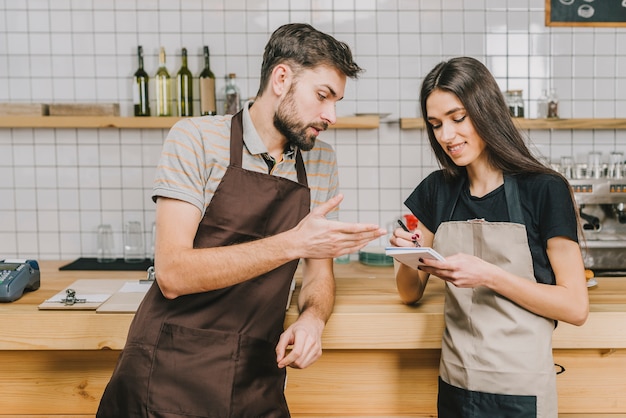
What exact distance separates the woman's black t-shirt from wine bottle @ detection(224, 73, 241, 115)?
4.67 ft

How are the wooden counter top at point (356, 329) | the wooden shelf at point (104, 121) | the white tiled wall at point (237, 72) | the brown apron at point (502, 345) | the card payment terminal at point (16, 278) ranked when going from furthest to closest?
the white tiled wall at point (237, 72) → the wooden shelf at point (104, 121) → the card payment terminal at point (16, 278) → the wooden counter top at point (356, 329) → the brown apron at point (502, 345)

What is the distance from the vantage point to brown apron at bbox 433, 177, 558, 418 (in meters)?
1.65

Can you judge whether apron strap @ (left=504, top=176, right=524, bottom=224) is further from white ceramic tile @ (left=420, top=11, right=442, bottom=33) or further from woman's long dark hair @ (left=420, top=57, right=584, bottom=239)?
white ceramic tile @ (left=420, top=11, right=442, bottom=33)

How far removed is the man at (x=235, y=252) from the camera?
1.59 m

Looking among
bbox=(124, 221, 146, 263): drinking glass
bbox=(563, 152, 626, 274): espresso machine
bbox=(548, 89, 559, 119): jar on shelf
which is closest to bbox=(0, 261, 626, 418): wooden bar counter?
bbox=(563, 152, 626, 274): espresso machine

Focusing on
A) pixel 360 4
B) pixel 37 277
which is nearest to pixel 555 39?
pixel 360 4

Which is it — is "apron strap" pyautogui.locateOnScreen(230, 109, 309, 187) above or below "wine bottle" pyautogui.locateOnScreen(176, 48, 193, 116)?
below

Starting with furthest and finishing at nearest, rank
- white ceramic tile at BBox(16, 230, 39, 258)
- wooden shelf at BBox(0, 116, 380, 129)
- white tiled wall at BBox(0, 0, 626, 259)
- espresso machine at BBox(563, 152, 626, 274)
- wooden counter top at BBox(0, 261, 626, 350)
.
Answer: white ceramic tile at BBox(16, 230, 39, 258), white tiled wall at BBox(0, 0, 626, 259), wooden shelf at BBox(0, 116, 380, 129), espresso machine at BBox(563, 152, 626, 274), wooden counter top at BBox(0, 261, 626, 350)

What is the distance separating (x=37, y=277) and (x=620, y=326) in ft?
6.86

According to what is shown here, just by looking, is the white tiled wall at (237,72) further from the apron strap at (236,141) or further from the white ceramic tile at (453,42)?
the apron strap at (236,141)

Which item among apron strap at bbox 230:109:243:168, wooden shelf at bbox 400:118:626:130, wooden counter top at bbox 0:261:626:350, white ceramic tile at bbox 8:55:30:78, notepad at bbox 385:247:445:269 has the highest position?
white ceramic tile at bbox 8:55:30:78

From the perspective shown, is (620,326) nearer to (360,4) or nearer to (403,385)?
(403,385)

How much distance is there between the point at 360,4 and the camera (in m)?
3.09

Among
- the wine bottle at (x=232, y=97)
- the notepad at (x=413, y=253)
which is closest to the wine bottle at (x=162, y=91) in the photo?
the wine bottle at (x=232, y=97)
